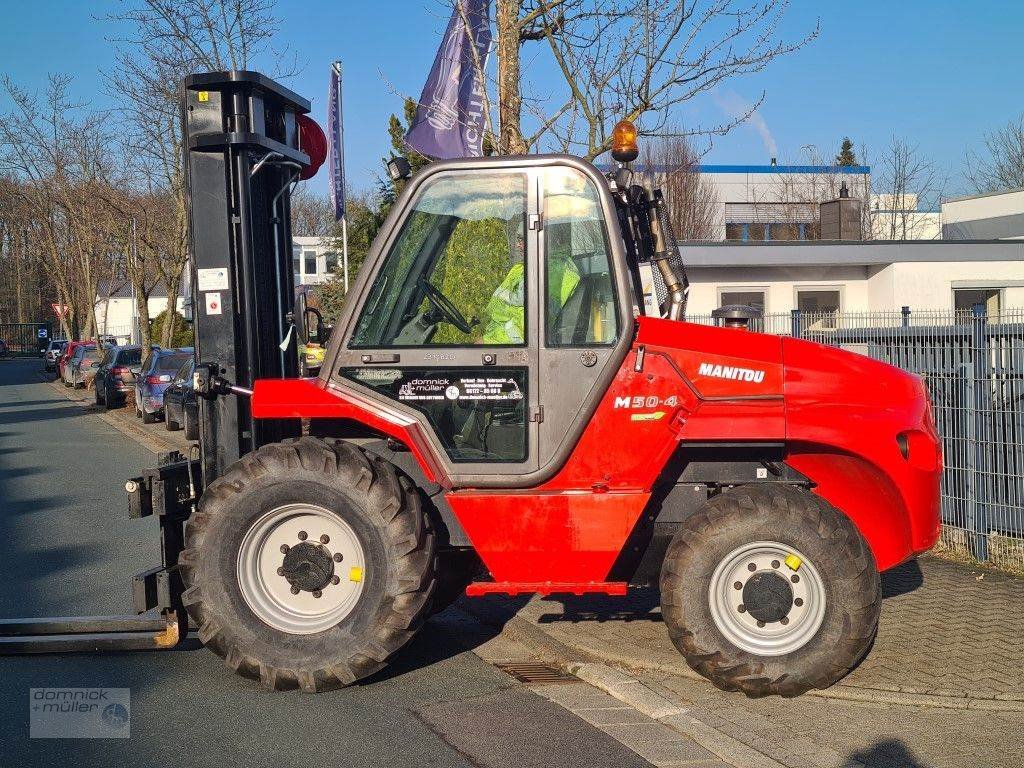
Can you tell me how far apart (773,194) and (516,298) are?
49285mm

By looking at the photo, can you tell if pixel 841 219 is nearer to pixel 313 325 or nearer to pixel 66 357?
pixel 313 325

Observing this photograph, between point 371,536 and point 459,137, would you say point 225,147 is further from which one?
point 459,137

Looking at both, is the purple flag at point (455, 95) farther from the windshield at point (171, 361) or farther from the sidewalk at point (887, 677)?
the windshield at point (171, 361)

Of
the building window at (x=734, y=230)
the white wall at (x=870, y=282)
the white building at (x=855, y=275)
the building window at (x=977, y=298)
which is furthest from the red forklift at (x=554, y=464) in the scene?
the building window at (x=734, y=230)

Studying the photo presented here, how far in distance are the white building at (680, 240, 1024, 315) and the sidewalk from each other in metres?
16.5

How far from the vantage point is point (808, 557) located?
5.49 m

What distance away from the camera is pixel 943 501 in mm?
8977

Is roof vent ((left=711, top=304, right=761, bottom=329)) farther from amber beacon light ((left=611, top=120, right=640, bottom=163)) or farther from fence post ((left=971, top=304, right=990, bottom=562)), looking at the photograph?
fence post ((left=971, top=304, right=990, bottom=562))

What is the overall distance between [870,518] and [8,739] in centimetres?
441

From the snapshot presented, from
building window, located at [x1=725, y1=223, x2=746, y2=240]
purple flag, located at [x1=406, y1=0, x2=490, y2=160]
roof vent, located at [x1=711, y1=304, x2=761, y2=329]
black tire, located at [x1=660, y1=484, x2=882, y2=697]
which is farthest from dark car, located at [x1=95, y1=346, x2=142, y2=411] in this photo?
building window, located at [x1=725, y1=223, x2=746, y2=240]

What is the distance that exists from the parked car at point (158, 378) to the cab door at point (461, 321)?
20112 mm

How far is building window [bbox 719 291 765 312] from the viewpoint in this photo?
2469 centimetres

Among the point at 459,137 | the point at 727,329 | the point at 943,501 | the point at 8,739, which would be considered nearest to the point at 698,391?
the point at 727,329

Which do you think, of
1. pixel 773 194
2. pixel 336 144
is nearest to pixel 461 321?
pixel 336 144
